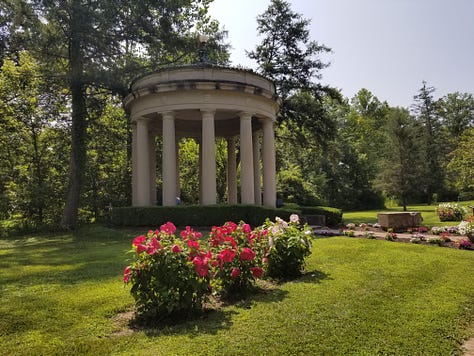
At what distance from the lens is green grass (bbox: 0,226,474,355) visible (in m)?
4.05

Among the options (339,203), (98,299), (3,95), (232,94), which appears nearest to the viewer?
(98,299)

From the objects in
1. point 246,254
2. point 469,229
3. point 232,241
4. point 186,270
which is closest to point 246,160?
point 469,229

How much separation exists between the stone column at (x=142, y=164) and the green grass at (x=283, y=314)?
9.18 metres

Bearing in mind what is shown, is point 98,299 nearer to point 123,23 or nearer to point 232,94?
point 232,94

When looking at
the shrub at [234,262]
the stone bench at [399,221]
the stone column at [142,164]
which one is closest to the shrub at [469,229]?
the stone bench at [399,221]

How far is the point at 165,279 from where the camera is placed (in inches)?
189

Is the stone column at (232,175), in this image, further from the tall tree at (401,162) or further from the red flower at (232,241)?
the tall tree at (401,162)

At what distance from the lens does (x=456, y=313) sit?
5.10 metres

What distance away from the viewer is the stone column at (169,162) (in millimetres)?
16531

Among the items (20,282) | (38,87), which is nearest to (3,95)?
(38,87)

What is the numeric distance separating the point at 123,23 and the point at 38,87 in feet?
21.2

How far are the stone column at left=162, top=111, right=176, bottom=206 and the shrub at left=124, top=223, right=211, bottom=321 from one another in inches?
459

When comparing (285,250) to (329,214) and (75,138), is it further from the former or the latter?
(75,138)

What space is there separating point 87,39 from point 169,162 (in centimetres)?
684
